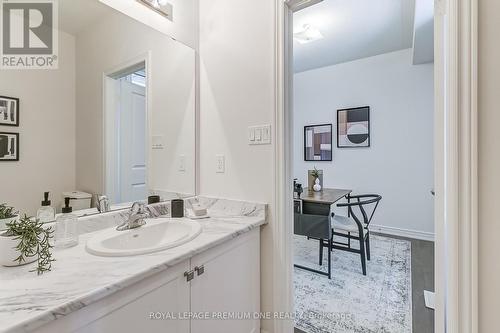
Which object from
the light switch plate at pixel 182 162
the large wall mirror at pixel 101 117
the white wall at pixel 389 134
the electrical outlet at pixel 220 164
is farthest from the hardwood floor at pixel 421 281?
the large wall mirror at pixel 101 117

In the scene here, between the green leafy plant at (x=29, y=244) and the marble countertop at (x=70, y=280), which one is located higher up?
the green leafy plant at (x=29, y=244)

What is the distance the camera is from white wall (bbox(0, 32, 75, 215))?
3.09ft

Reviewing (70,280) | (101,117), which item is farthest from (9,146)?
(70,280)

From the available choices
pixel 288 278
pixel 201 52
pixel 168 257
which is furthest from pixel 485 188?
pixel 201 52

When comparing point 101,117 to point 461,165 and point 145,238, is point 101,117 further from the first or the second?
point 461,165

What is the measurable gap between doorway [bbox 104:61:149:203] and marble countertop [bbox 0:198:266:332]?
1.09ft

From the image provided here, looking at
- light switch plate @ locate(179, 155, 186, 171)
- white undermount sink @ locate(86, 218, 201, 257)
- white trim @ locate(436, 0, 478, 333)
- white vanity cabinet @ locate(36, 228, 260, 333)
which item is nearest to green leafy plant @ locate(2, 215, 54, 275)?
white undermount sink @ locate(86, 218, 201, 257)

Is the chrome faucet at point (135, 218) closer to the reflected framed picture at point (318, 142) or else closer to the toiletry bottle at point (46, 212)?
the toiletry bottle at point (46, 212)

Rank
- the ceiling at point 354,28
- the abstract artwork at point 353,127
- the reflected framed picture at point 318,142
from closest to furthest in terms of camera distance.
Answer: the ceiling at point 354,28
the abstract artwork at point 353,127
the reflected framed picture at point 318,142

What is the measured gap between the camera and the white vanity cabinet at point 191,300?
670mm

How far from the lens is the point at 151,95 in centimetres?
149

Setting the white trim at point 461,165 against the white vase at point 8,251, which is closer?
the white vase at point 8,251

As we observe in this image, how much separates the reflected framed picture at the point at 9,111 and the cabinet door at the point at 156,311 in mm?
823

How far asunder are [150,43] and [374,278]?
266cm
